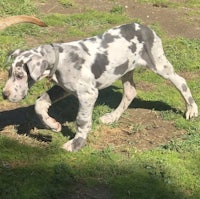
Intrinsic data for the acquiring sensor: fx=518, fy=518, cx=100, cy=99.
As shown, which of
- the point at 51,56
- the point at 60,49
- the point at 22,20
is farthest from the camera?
the point at 22,20

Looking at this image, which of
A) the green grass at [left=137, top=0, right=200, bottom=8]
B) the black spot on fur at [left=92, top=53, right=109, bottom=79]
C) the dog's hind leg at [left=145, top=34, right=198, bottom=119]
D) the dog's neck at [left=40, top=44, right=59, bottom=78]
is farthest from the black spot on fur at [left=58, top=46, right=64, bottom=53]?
the green grass at [left=137, top=0, right=200, bottom=8]

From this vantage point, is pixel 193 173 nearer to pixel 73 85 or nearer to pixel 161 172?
pixel 161 172

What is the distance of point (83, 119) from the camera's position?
7.95 metres

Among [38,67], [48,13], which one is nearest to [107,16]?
[48,13]

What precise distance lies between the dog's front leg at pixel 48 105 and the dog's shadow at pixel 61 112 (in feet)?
1.13

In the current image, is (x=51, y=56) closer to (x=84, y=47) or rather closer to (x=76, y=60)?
(x=76, y=60)

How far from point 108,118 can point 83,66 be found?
1.59 meters

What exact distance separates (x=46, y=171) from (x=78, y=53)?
1.89 m

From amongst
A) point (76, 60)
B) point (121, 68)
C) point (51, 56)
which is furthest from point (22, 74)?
point (121, 68)

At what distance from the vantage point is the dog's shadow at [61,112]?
28.4 ft

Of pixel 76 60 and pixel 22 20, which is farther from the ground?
pixel 22 20

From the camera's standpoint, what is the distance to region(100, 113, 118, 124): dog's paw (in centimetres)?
912

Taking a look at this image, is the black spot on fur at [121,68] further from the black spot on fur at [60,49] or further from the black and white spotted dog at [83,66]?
the black spot on fur at [60,49]

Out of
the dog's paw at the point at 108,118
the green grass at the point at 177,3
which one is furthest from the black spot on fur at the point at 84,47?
the green grass at the point at 177,3
